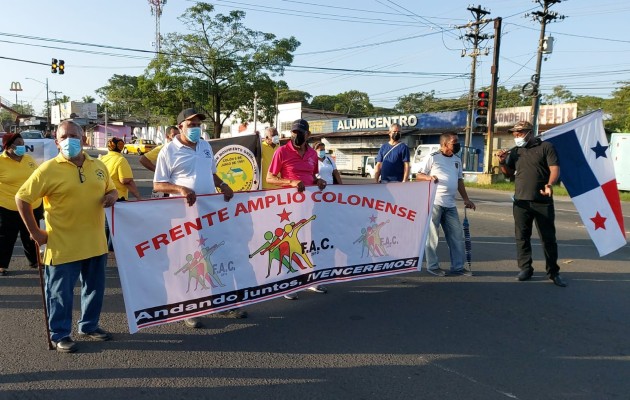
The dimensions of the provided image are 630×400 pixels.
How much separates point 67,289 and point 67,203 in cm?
70

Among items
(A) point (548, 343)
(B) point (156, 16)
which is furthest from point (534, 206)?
(B) point (156, 16)

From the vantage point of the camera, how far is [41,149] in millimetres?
9289

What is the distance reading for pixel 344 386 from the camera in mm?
3389

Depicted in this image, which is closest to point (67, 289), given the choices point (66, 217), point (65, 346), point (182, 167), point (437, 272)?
point (65, 346)

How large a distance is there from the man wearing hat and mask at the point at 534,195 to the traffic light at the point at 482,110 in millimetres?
18657

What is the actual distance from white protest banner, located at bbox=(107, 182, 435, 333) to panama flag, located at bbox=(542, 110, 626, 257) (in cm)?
194

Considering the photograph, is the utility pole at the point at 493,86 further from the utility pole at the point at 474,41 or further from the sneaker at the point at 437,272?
the sneaker at the point at 437,272

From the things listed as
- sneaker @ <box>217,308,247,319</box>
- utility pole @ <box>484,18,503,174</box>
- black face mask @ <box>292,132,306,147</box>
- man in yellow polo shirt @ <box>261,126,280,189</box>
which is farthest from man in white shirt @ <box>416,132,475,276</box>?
utility pole @ <box>484,18,503,174</box>

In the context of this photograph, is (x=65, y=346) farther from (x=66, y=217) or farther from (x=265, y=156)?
(x=265, y=156)

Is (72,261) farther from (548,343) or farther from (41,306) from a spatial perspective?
(548,343)

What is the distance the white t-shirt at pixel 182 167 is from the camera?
4523 mm

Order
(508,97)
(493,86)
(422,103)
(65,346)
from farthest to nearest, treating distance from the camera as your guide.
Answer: (422,103) < (508,97) < (493,86) < (65,346)

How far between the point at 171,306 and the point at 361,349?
165cm

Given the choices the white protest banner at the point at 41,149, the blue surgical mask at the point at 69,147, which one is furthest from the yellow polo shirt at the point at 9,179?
the white protest banner at the point at 41,149
